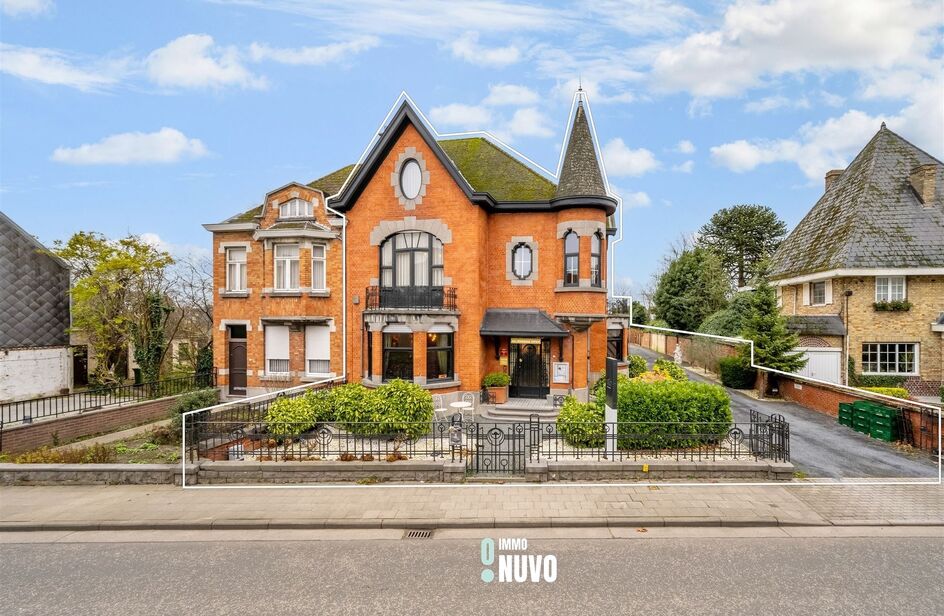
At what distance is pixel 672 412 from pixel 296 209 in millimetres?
16432

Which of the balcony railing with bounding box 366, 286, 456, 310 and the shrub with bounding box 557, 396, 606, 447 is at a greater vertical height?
the balcony railing with bounding box 366, 286, 456, 310

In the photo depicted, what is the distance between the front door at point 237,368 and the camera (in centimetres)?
1997

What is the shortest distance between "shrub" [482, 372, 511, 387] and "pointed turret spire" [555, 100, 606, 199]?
24.2 ft

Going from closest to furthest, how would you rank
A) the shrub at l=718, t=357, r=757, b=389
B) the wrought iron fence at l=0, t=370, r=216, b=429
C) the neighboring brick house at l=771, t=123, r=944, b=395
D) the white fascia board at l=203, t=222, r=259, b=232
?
the wrought iron fence at l=0, t=370, r=216, b=429, the white fascia board at l=203, t=222, r=259, b=232, the neighboring brick house at l=771, t=123, r=944, b=395, the shrub at l=718, t=357, r=757, b=389

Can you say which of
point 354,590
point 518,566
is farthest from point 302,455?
point 518,566

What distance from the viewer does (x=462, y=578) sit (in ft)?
21.0

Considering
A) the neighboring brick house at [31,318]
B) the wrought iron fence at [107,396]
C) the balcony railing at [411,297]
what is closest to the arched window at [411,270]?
the balcony railing at [411,297]

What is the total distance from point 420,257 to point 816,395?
16443 mm

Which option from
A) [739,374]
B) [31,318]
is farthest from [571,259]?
[31,318]

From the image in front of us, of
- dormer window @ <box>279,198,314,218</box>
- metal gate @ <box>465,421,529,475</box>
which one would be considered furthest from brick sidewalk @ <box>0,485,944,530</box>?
dormer window @ <box>279,198,314,218</box>

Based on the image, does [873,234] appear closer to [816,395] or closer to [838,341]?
[838,341]

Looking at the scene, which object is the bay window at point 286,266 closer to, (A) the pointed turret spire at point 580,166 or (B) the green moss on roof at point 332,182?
(B) the green moss on roof at point 332,182

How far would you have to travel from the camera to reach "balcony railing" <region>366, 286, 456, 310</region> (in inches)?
681

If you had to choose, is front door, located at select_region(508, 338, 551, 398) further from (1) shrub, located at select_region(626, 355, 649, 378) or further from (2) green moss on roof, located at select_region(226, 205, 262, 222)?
(2) green moss on roof, located at select_region(226, 205, 262, 222)
